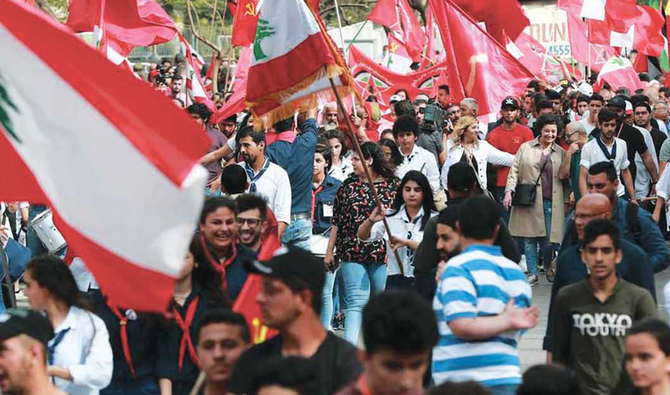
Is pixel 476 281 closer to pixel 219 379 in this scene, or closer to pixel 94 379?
pixel 219 379

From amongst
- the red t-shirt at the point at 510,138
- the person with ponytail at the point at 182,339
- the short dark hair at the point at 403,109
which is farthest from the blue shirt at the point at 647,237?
the short dark hair at the point at 403,109

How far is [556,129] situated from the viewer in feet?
49.4

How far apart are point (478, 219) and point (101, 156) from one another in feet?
5.92

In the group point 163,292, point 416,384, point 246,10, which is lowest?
point 416,384

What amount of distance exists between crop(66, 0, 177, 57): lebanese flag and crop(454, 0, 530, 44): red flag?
404cm

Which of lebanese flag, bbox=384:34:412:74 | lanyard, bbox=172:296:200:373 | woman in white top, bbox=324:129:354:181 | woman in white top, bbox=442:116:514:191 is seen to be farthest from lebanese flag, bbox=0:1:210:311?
lebanese flag, bbox=384:34:412:74

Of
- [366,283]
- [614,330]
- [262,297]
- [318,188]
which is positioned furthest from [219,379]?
[318,188]

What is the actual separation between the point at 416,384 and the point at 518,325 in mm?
1749

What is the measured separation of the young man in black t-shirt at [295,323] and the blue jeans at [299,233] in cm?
604

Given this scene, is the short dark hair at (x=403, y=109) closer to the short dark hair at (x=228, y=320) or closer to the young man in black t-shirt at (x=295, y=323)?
the short dark hair at (x=228, y=320)

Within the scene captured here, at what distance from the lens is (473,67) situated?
611 inches

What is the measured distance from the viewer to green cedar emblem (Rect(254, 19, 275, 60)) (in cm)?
993

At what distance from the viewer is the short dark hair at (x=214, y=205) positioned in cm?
765

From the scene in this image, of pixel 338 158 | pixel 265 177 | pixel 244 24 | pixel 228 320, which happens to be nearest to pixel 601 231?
pixel 228 320
